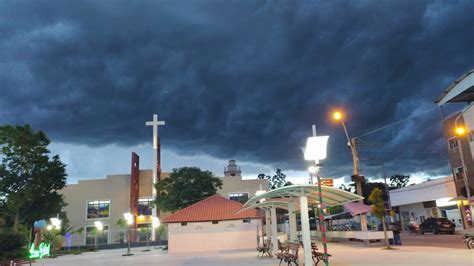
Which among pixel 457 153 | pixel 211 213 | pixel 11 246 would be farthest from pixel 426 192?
pixel 11 246

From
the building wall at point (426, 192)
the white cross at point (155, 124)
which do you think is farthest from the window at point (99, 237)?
the building wall at point (426, 192)

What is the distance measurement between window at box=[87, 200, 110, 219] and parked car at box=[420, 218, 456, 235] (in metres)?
44.2

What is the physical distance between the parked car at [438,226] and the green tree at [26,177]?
40.3 meters

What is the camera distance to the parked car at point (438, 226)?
36031mm

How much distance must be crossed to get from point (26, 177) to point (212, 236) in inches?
868

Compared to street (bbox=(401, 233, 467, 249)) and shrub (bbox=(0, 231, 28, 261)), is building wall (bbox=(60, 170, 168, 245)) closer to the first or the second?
shrub (bbox=(0, 231, 28, 261))

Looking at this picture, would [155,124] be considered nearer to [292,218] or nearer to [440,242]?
[292,218]

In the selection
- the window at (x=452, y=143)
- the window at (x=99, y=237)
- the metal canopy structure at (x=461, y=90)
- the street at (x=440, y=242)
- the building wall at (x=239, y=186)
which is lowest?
the street at (x=440, y=242)

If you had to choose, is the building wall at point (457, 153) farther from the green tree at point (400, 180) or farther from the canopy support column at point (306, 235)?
the green tree at point (400, 180)

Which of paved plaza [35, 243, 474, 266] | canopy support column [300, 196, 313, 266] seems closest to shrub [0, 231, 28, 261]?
paved plaza [35, 243, 474, 266]

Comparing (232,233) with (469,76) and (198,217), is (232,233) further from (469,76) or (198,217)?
(469,76)

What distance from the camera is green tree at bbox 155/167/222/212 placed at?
44.8m

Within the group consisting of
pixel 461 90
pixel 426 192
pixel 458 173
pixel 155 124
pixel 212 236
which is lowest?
pixel 212 236

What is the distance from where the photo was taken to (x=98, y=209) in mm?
57531
